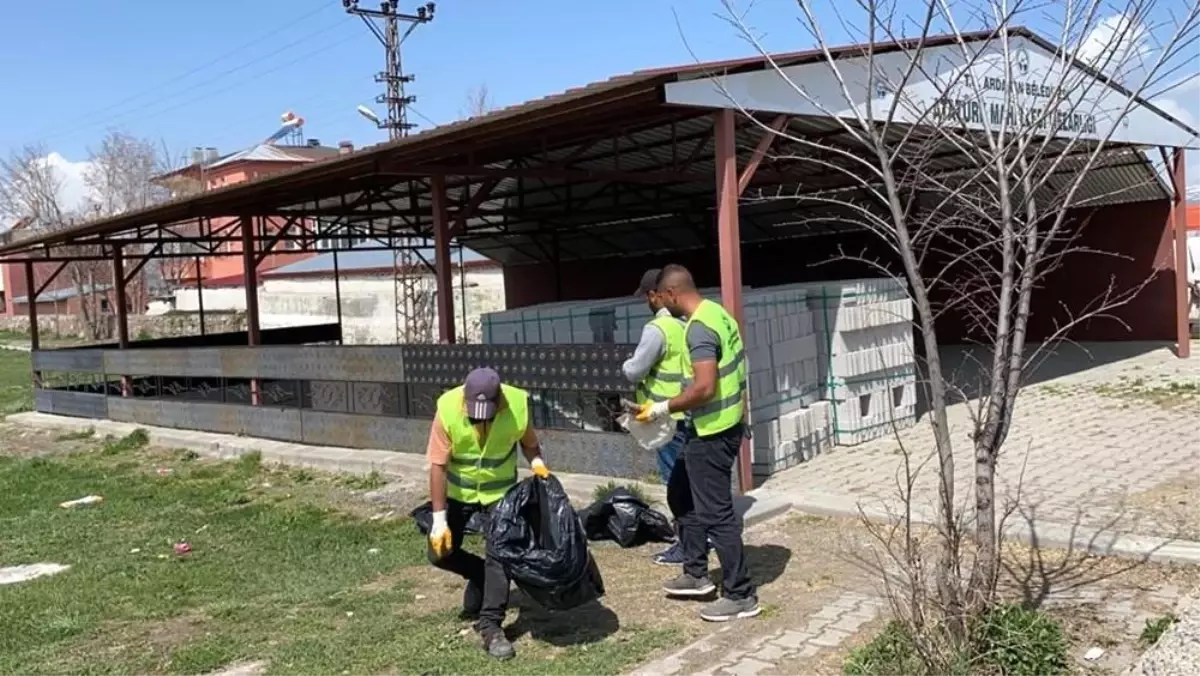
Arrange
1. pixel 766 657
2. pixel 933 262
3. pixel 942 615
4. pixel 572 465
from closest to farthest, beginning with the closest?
pixel 942 615
pixel 766 657
pixel 572 465
pixel 933 262

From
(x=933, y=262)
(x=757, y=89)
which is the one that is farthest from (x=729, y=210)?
(x=933, y=262)

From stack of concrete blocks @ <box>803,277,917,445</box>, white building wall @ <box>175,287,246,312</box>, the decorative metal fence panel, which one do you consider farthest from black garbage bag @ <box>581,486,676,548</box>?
white building wall @ <box>175,287,246,312</box>

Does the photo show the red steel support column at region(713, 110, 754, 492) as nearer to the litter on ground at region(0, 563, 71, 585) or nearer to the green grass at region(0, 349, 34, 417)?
the litter on ground at region(0, 563, 71, 585)

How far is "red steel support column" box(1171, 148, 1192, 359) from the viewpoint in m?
16.2

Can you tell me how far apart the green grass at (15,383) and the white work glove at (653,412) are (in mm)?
18001

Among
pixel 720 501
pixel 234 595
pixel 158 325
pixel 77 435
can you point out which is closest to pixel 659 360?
pixel 720 501

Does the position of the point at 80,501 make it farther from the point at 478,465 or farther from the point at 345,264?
the point at 345,264

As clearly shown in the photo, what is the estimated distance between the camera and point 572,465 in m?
9.07

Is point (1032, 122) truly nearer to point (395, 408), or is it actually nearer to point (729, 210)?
point (729, 210)

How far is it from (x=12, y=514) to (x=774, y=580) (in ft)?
25.1

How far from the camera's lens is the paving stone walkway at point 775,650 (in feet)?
15.0

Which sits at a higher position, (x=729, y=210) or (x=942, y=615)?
(x=729, y=210)

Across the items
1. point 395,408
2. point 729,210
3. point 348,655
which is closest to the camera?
point 348,655

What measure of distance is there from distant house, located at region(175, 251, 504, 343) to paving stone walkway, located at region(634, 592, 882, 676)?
2207cm
